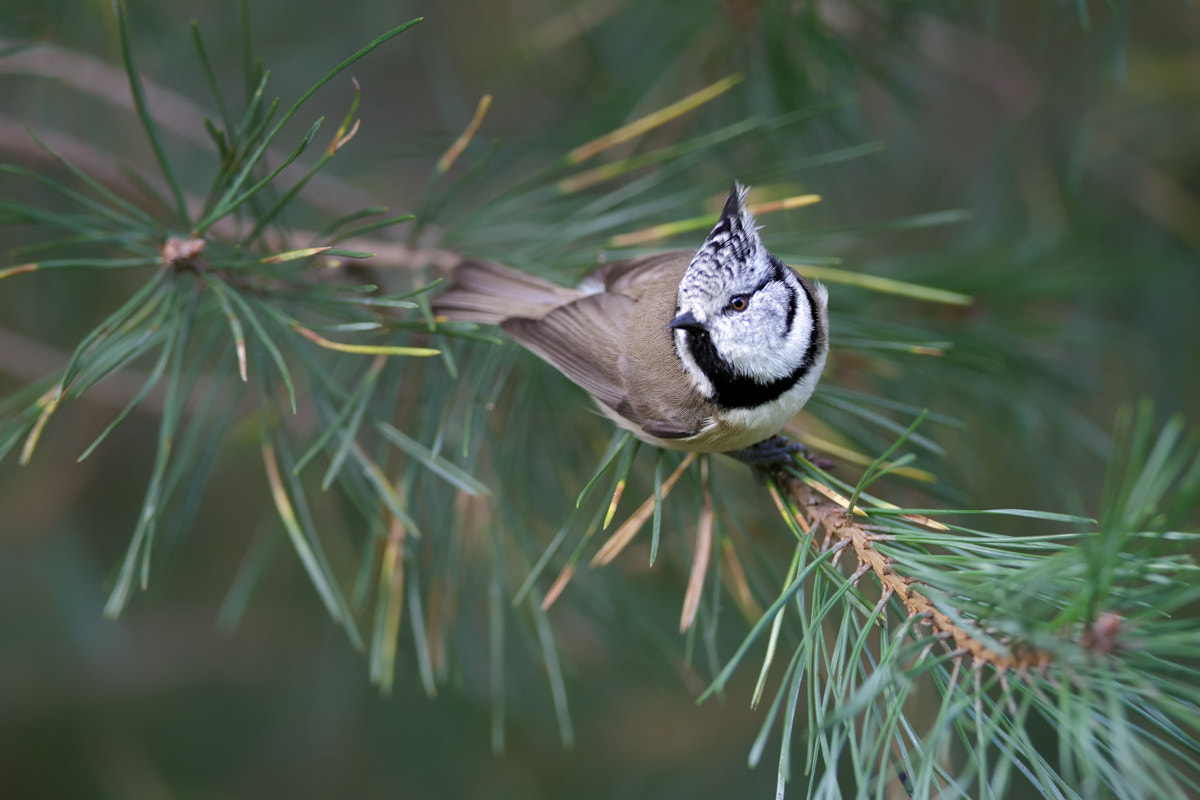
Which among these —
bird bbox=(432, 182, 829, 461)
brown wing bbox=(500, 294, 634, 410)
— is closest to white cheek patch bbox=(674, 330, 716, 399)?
bird bbox=(432, 182, 829, 461)

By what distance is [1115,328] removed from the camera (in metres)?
2.21

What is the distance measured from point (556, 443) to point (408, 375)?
0.96 feet

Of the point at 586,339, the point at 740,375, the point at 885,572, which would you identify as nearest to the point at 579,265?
the point at 586,339

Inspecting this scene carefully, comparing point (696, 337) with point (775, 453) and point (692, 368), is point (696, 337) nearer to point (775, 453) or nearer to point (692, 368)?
point (692, 368)

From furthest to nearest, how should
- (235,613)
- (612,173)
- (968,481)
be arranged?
(968,481) → (612,173) → (235,613)

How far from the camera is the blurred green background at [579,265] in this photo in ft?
6.05

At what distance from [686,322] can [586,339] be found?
226mm

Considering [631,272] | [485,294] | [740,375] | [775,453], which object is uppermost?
[631,272]

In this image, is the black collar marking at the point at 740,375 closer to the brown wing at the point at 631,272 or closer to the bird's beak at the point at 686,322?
the bird's beak at the point at 686,322

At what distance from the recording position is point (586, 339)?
1.71 metres

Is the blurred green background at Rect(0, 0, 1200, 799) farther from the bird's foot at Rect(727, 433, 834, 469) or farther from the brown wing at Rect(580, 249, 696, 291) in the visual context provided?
the bird's foot at Rect(727, 433, 834, 469)

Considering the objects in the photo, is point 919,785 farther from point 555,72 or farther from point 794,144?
point 555,72

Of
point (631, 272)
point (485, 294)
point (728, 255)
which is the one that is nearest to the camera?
point (728, 255)

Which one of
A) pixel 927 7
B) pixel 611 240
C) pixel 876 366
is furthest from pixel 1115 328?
pixel 611 240
